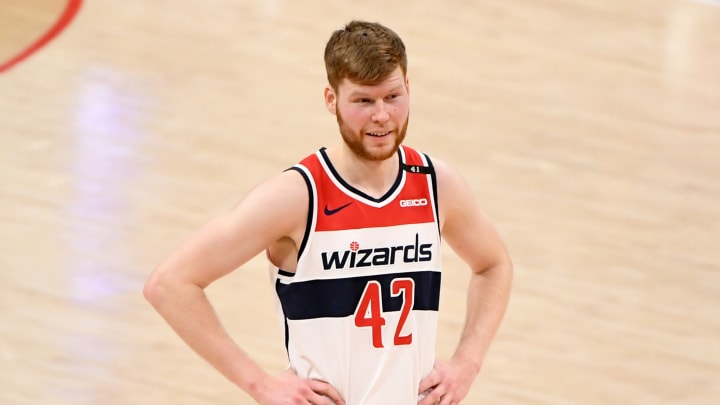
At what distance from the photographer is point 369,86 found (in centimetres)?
300

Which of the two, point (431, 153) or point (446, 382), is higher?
point (446, 382)

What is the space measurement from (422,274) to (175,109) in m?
4.66

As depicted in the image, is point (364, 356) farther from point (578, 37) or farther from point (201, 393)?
point (578, 37)

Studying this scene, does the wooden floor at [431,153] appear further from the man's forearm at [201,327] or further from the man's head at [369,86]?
the man's head at [369,86]

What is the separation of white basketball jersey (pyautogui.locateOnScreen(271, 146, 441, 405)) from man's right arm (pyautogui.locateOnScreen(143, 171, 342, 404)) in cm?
5

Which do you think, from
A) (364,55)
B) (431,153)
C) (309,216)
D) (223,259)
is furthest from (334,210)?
(431,153)

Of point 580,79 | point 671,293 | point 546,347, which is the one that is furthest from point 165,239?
point 580,79

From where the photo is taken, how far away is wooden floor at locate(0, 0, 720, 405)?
18.4ft

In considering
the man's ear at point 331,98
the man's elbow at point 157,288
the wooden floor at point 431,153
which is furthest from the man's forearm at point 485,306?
the wooden floor at point 431,153

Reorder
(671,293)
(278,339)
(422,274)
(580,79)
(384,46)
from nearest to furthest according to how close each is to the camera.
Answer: (384,46), (422,274), (278,339), (671,293), (580,79)

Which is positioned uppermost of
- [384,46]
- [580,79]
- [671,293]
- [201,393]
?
[384,46]

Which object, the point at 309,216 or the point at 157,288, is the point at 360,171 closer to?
the point at 309,216

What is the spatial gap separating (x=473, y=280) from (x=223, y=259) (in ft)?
2.75

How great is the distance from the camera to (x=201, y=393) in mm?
5328
